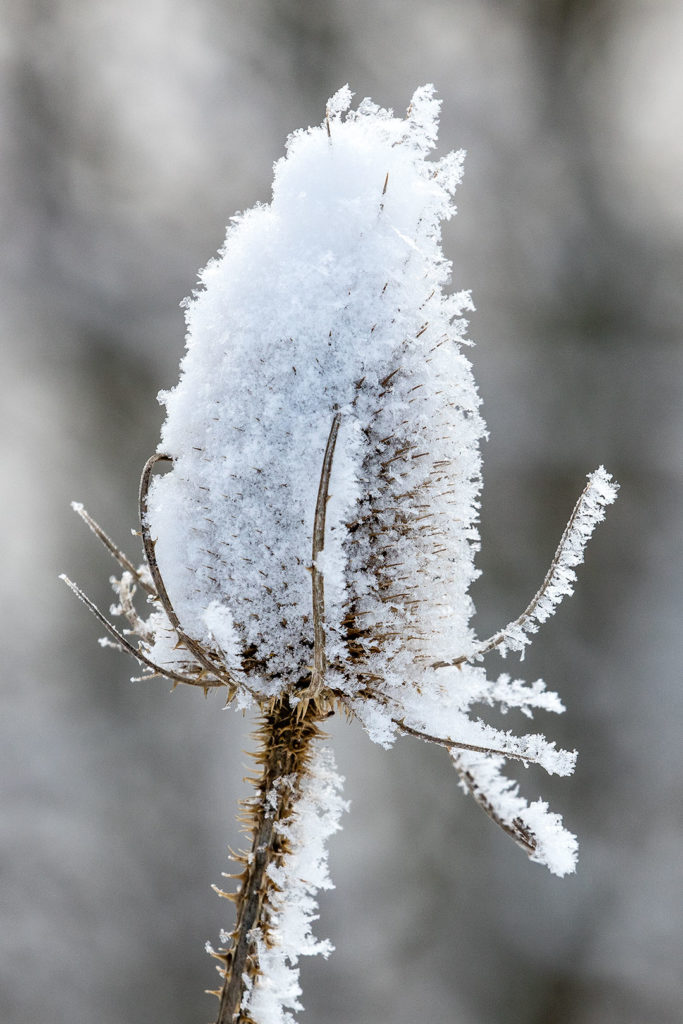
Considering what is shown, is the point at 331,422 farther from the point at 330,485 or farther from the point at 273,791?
the point at 273,791

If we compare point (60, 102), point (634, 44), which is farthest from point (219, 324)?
point (634, 44)

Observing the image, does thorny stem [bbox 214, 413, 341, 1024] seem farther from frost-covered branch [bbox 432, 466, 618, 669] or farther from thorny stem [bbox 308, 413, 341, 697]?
frost-covered branch [bbox 432, 466, 618, 669]

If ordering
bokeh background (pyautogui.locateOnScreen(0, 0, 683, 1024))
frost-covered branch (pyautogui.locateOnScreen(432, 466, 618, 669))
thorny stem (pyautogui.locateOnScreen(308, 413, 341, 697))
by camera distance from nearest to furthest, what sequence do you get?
thorny stem (pyautogui.locateOnScreen(308, 413, 341, 697))
frost-covered branch (pyautogui.locateOnScreen(432, 466, 618, 669))
bokeh background (pyautogui.locateOnScreen(0, 0, 683, 1024))

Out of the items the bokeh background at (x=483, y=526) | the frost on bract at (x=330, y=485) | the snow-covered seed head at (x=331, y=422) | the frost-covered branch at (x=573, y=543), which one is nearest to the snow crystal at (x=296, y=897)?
the frost on bract at (x=330, y=485)

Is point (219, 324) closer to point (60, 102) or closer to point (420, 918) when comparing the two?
point (420, 918)

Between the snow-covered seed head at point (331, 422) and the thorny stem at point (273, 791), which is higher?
the snow-covered seed head at point (331, 422)

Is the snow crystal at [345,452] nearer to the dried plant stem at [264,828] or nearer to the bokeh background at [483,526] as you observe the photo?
the dried plant stem at [264,828]

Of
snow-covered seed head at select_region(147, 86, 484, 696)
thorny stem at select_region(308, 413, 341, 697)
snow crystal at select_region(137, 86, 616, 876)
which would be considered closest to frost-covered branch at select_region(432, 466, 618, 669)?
snow crystal at select_region(137, 86, 616, 876)
